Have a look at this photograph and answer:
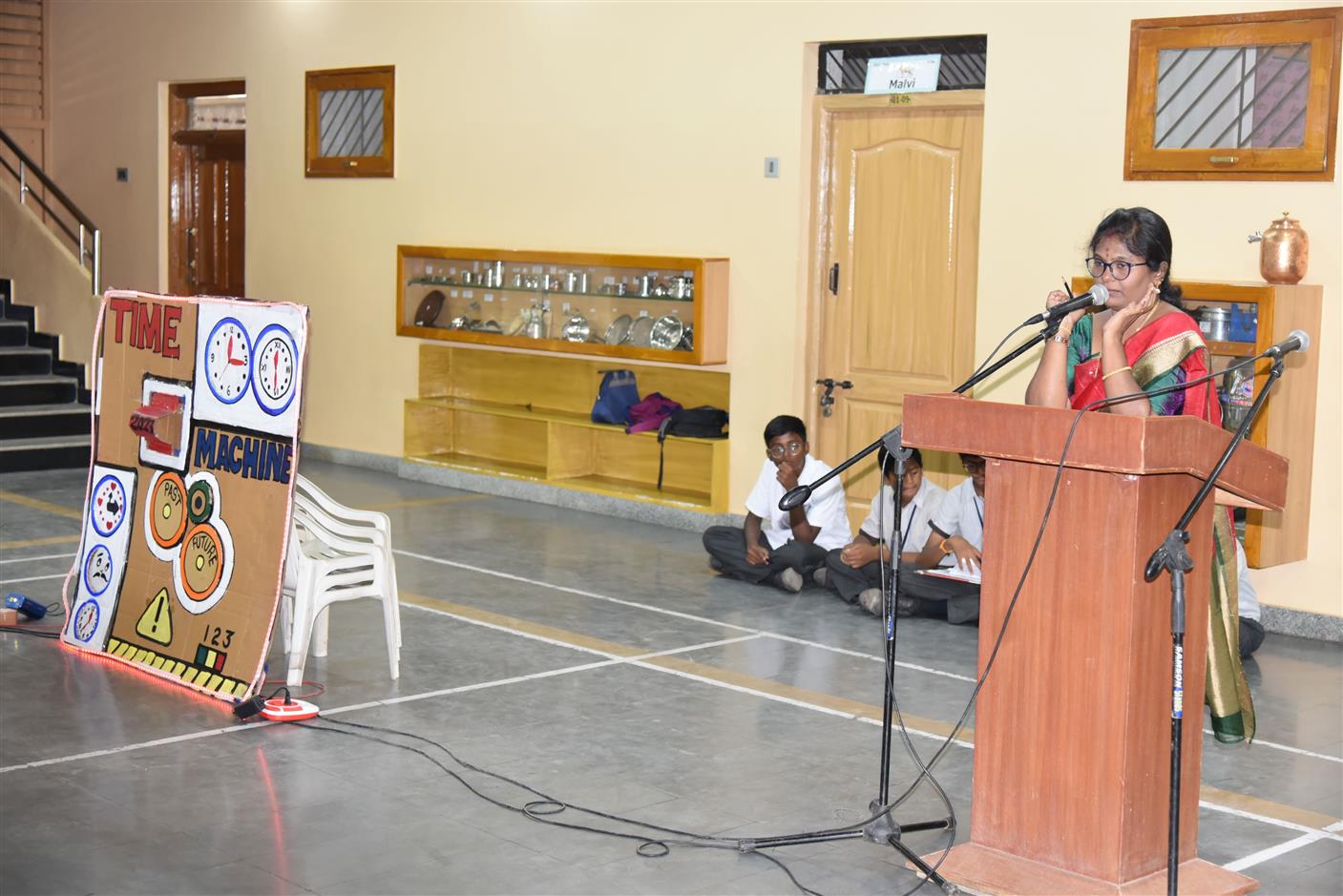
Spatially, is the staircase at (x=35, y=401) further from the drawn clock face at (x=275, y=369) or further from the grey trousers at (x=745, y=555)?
the drawn clock face at (x=275, y=369)

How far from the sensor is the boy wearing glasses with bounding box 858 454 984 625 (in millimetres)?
7164

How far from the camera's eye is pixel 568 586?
7887 mm

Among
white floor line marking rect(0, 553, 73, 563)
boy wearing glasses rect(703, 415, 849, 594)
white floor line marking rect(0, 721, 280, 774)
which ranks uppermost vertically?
boy wearing glasses rect(703, 415, 849, 594)

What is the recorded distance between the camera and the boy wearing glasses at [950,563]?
7.16 meters

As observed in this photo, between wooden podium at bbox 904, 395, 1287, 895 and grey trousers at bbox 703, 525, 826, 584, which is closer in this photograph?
wooden podium at bbox 904, 395, 1287, 895

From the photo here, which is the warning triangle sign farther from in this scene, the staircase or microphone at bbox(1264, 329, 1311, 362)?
the staircase

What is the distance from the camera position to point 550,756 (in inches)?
204

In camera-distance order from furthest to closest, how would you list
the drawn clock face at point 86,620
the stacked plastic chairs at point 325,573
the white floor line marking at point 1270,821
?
the drawn clock face at point 86,620, the stacked plastic chairs at point 325,573, the white floor line marking at point 1270,821

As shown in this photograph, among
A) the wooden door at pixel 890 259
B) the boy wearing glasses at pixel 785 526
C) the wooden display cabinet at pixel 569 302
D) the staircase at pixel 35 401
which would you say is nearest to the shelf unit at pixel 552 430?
the wooden display cabinet at pixel 569 302

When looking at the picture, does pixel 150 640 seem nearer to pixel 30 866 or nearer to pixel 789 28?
pixel 30 866

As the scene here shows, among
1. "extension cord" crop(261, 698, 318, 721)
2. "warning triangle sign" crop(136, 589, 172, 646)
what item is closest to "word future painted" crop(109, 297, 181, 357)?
"warning triangle sign" crop(136, 589, 172, 646)

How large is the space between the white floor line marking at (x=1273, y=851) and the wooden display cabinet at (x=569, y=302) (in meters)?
5.28

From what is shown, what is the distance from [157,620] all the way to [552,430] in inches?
183

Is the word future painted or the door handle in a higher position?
the word future painted
